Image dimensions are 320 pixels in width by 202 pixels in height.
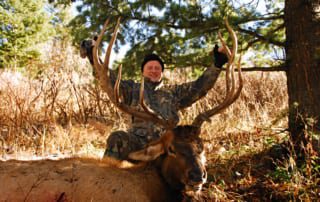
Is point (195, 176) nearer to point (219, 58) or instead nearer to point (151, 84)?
point (219, 58)

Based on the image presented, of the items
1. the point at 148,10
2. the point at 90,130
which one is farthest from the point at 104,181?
the point at 90,130

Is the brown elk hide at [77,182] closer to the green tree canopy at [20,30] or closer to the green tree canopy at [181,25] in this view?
the green tree canopy at [181,25]

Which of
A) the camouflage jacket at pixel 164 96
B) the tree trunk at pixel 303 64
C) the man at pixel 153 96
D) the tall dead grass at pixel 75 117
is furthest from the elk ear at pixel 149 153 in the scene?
the tree trunk at pixel 303 64

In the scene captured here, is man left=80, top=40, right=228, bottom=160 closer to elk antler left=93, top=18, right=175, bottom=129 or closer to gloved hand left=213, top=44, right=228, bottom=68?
gloved hand left=213, top=44, right=228, bottom=68

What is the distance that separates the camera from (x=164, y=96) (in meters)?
5.78

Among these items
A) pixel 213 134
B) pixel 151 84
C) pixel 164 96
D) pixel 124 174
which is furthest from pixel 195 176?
pixel 213 134

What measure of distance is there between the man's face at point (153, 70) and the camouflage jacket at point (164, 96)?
84mm

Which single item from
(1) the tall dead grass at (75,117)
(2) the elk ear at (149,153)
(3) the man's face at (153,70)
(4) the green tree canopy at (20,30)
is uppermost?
(4) the green tree canopy at (20,30)

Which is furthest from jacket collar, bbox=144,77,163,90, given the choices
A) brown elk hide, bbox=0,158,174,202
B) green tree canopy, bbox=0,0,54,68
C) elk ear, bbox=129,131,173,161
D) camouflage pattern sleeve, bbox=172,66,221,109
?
green tree canopy, bbox=0,0,54,68

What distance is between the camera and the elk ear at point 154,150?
417cm

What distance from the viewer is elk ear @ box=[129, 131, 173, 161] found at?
4.17m

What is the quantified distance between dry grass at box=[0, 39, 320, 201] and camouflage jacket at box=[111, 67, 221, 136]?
759 mm

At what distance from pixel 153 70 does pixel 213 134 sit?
2.15 metres

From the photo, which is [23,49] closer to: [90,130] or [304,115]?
[90,130]
